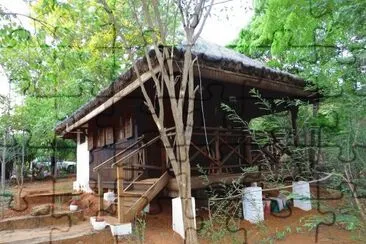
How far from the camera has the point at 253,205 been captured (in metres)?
5.53

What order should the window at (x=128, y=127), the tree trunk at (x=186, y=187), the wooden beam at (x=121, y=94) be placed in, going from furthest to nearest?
1. the window at (x=128, y=127)
2. the wooden beam at (x=121, y=94)
3. the tree trunk at (x=186, y=187)

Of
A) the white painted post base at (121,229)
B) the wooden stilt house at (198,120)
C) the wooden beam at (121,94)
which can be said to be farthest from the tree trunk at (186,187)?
the white painted post base at (121,229)

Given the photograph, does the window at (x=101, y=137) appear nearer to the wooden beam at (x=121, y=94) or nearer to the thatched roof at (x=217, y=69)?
the wooden beam at (x=121, y=94)

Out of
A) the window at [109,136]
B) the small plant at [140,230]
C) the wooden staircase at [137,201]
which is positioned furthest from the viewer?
the window at [109,136]

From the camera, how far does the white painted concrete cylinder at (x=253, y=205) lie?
550 cm

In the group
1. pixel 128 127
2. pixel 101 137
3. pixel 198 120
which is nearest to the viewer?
pixel 198 120

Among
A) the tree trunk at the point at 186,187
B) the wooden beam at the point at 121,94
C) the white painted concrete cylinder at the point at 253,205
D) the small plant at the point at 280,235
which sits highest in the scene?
the wooden beam at the point at 121,94

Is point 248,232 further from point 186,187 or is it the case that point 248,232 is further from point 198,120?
point 198,120

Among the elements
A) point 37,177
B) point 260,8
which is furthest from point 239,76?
point 37,177

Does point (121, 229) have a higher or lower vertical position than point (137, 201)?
lower

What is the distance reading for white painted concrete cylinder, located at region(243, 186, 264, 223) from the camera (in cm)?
550

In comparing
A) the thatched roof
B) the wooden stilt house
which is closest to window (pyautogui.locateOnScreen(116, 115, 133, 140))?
the wooden stilt house

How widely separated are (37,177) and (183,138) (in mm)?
14382

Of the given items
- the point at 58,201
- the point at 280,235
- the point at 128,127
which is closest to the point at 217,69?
the point at 280,235
